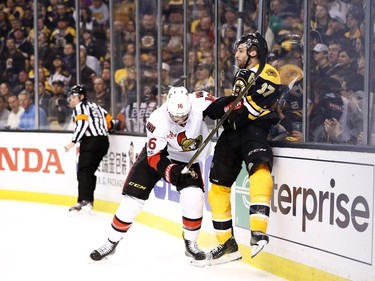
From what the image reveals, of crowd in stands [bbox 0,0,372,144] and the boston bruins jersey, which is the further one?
the boston bruins jersey

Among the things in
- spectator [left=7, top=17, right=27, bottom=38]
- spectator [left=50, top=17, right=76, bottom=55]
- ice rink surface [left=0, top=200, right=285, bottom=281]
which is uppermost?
spectator [left=7, top=17, right=27, bottom=38]

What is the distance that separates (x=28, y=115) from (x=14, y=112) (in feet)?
0.59

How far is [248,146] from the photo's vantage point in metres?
4.78

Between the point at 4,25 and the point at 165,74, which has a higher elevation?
the point at 4,25

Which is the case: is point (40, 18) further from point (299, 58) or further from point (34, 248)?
point (299, 58)

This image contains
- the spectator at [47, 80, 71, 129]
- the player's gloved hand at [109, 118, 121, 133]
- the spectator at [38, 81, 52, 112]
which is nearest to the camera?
the player's gloved hand at [109, 118, 121, 133]

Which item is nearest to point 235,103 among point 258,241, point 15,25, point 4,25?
point 258,241

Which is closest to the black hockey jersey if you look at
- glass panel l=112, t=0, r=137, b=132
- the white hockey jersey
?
the white hockey jersey

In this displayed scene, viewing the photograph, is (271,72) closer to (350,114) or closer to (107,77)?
(350,114)

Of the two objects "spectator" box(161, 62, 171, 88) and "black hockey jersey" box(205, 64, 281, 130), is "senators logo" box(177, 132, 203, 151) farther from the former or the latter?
"spectator" box(161, 62, 171, 88)

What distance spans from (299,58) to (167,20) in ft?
8.65

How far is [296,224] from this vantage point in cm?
464

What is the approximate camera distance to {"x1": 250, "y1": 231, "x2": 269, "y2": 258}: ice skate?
452 cm

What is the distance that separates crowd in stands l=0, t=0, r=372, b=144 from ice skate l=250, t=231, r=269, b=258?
2.08ft
